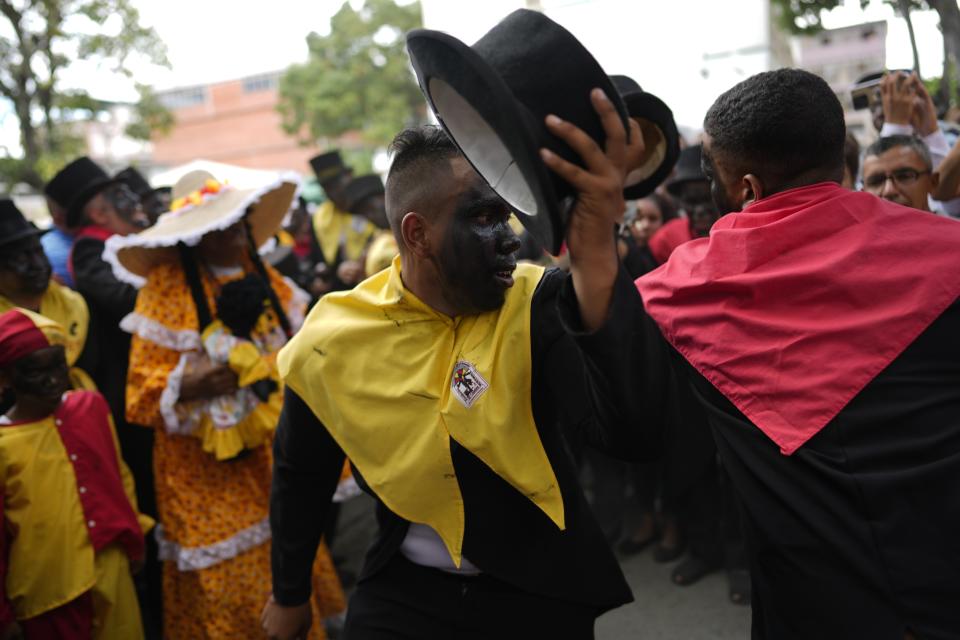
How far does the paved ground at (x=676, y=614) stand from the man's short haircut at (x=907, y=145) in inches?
92.7

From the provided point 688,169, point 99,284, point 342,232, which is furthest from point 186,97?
point 688,169

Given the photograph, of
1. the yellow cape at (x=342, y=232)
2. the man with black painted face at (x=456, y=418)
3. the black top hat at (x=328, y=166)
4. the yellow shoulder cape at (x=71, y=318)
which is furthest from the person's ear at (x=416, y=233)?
the black top hat at (x=328, y=166)

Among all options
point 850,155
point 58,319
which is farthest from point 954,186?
point 58,319

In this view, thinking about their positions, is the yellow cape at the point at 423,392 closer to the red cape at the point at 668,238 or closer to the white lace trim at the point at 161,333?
the white lace trim at the point at 161,333

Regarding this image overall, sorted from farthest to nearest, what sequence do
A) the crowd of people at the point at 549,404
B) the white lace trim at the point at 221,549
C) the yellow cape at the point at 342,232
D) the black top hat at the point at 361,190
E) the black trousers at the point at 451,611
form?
the yellow cape at the point at 342,232, the black top hat at the point at 361,190, the white lace trim at the point at 221,549, the black trousers at the point at 451,611, the crowd of people at the point at 549,404

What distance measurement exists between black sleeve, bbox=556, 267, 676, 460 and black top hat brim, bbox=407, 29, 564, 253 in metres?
0.17

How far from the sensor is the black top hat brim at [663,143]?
1460 mm

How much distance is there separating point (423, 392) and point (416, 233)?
1.49 ft

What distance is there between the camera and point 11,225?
4207 millimetres

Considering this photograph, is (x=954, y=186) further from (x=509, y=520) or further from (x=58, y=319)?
(x=58, y=319)

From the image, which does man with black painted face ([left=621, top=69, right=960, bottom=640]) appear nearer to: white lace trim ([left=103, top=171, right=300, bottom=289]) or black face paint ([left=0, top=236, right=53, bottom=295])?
white lace trim ([left=103, top=171, right=300, bottom=289])

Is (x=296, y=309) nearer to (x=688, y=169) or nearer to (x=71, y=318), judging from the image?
(x=71, y=318)

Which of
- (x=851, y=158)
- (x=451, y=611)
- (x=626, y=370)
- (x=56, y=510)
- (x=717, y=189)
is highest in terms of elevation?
(x=717, y=189)

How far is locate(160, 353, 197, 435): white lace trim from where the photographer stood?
3.78 metres
